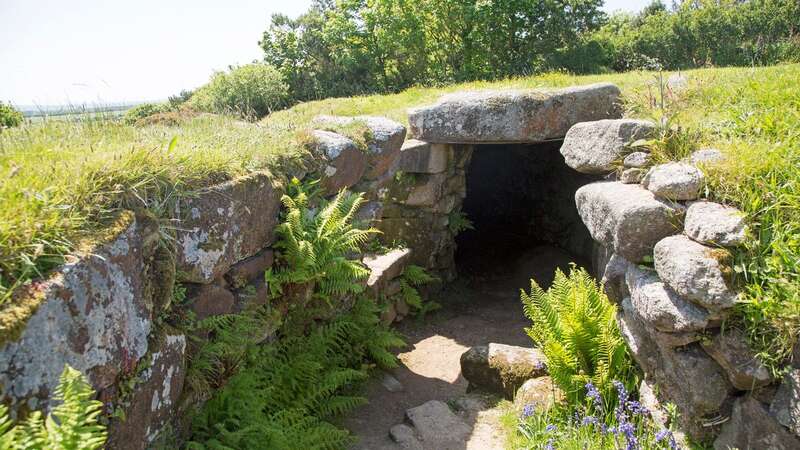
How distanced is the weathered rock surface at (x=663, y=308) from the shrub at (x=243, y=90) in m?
8.55

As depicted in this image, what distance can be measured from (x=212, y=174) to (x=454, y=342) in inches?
187

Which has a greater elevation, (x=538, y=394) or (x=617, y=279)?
(x=617, y=279)

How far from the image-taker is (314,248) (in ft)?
15.3

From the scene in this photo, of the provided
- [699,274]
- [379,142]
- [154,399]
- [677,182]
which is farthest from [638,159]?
[154,399]

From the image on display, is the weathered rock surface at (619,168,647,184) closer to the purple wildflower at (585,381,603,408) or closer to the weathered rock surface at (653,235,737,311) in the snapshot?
the weathered rock surface at (653,235,737,311)

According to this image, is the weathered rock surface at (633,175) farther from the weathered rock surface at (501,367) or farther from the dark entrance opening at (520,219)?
the dark entrance opening at (520,219)

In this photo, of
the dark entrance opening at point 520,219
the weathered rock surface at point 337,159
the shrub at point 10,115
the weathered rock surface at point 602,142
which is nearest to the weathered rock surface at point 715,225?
the weathered rock surface at point 602,142

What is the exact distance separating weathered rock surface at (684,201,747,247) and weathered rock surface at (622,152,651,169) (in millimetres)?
927

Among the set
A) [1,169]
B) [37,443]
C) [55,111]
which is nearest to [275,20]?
[55,111]

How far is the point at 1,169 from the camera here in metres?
3.00

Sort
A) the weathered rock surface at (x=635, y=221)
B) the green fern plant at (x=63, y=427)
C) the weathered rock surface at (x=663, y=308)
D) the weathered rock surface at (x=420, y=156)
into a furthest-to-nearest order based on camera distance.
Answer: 1. the weathered rock surface at (x=420, y=156)
2. the weathered rock surface at (x=635, y=221)
3. the weathered rock surface at (x=663, y=308)
4. the green fern plant at (x=63, y=427)

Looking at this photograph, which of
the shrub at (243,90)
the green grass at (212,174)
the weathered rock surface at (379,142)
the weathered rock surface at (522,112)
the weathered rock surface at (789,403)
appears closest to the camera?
the green grass at (212,174)

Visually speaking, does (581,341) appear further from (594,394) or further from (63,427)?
(63,427)

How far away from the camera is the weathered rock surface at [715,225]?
391cm
